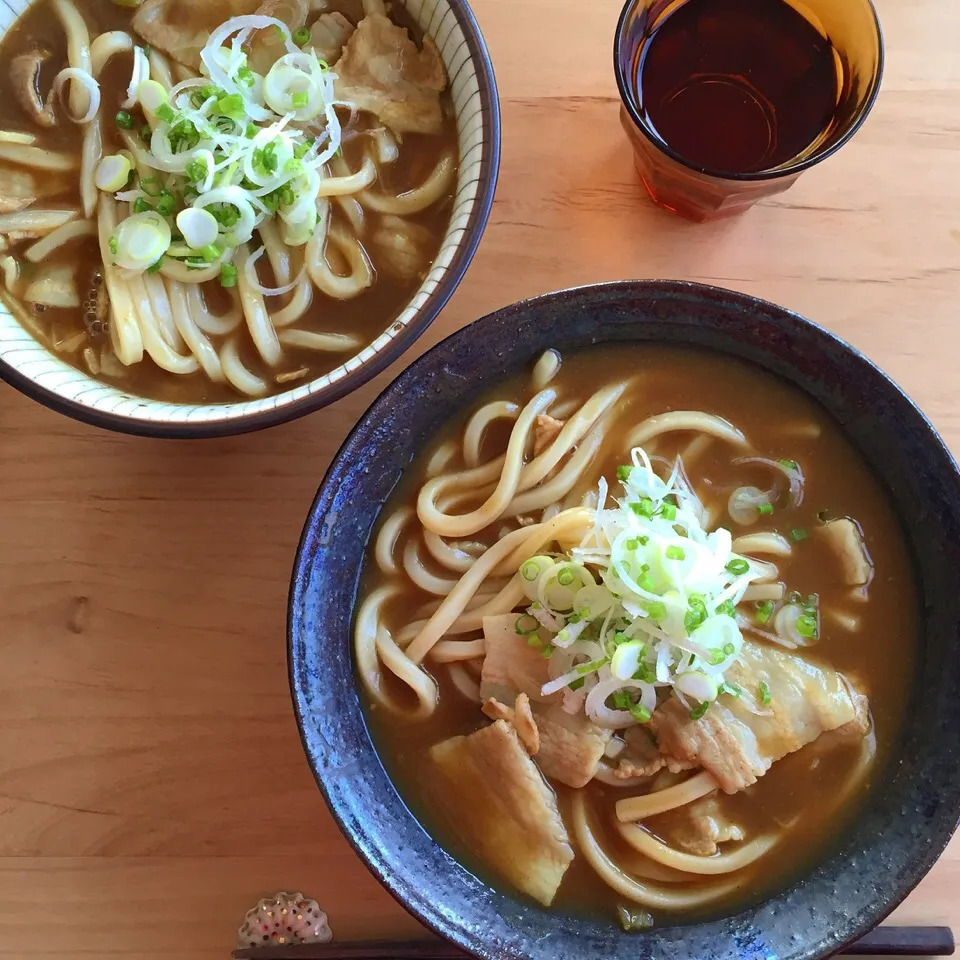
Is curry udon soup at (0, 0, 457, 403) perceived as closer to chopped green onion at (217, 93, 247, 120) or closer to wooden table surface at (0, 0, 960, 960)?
chopped green onion at (217, 93, 247, 120)

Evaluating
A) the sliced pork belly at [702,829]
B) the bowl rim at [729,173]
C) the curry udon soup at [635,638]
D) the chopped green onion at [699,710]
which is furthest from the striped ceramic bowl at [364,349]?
the sliced pork belly at [702,829]

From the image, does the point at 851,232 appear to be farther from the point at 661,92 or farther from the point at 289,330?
the point at 289,330

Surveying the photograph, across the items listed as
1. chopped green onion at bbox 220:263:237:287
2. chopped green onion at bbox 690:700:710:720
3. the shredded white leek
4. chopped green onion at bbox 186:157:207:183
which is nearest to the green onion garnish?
the shredded white leek

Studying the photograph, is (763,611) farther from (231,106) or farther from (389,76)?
(231,106)

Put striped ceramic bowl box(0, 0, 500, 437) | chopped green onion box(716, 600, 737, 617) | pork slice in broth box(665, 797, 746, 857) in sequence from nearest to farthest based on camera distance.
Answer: striped ceramic bowl box(0, 0, 500, 437) → chopped green onion box(716, 600, 737, 617) → pork slice in broth box(665, 797, 746, 857)

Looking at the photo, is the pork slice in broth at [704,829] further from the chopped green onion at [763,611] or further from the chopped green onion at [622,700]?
the chopped green onion at [763,611]

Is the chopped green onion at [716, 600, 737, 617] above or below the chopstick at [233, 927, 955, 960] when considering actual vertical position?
above

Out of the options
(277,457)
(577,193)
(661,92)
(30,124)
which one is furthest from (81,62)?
(661,92)
